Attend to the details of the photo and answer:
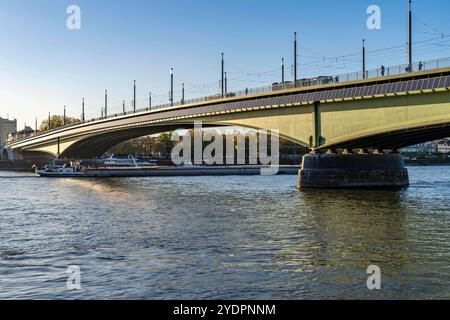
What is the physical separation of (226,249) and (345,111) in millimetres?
25877

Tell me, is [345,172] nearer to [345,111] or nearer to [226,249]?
[345,111]

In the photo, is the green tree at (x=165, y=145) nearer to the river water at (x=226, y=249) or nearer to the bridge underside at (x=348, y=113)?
the bridge underside at (x=348, y=113)

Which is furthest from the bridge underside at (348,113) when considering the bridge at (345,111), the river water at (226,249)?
the river water at (226,249)

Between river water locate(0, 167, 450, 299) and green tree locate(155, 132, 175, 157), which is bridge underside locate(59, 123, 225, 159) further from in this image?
river water locate(0, 167, 450, 299)

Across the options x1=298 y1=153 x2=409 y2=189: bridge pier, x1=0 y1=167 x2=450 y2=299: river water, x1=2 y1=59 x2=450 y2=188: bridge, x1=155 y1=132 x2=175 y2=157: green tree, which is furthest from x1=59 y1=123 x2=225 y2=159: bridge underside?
x1=0 y1=167 x2=450 y2=299: river water

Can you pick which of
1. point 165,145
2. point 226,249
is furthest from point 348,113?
point 165,145

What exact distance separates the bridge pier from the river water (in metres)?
10.4

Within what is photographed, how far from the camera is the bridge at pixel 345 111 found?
36219mm

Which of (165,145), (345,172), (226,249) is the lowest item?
(226,249)

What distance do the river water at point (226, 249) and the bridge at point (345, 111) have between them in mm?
6280

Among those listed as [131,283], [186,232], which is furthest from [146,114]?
[131,283]

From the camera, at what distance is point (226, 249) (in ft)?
64.3
